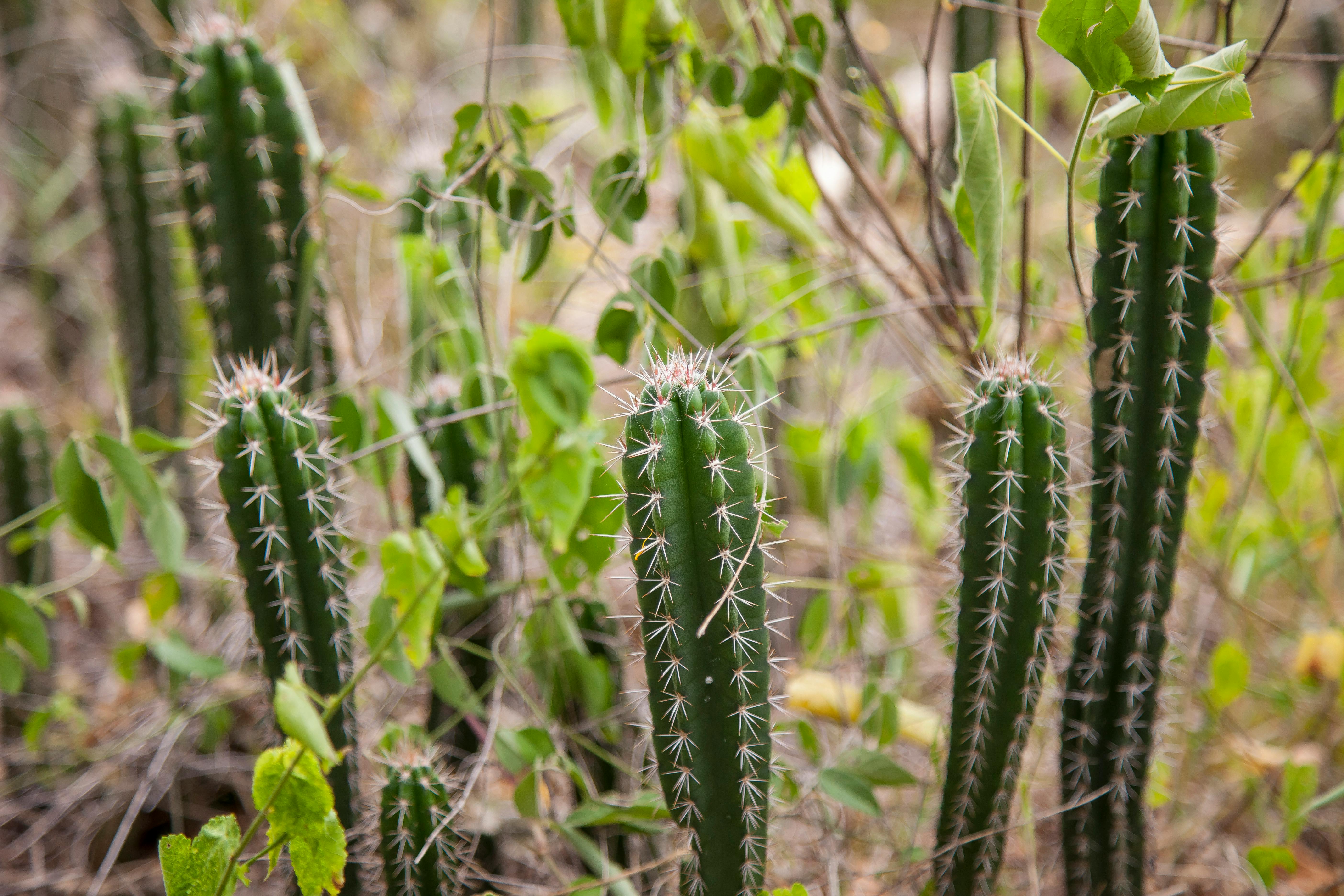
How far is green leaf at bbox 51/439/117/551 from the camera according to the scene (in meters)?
1.44

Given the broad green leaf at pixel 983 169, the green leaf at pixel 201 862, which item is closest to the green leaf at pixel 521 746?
the green leaf at pixel 201 862

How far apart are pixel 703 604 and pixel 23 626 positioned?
126cm

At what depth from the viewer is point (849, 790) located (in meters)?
1.37

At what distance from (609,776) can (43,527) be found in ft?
3.72

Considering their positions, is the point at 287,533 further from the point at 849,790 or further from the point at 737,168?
the point at 737,168

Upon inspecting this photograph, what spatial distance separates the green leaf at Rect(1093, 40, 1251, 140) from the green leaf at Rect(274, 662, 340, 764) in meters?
1.12

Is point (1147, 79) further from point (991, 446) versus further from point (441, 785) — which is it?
point (441, 785)

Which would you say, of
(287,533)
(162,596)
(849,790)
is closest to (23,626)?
(162,596)

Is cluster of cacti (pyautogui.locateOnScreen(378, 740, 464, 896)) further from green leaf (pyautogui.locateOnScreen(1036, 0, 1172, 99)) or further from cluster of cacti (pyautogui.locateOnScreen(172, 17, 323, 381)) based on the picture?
green leaf (pyautogui.locateOnScreen(1036, 0, 1172, 99))

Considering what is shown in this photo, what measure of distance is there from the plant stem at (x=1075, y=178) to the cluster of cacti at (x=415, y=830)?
1.14 metres

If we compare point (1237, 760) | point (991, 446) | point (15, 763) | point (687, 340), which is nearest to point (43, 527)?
point (15, 763)

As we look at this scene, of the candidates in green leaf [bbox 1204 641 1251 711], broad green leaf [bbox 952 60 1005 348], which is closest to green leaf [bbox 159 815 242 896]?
broad green leaf [bbox 952 60 1005 348]

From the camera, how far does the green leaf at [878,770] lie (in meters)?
1.40

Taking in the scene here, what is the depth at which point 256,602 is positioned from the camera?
4.38 ft
